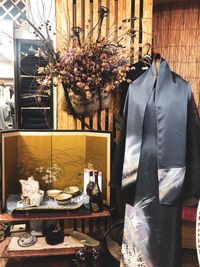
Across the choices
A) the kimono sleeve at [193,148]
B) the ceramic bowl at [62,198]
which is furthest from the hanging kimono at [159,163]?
the ceramic bowl at [62,198]

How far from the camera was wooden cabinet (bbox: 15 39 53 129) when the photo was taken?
2.22 meters

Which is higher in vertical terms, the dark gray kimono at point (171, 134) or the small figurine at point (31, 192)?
the dark gray kimono at point (171, 134)

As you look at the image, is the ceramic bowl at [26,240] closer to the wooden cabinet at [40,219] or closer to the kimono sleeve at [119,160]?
the wooden cabinet at [40,219]

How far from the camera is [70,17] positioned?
2.21 meters

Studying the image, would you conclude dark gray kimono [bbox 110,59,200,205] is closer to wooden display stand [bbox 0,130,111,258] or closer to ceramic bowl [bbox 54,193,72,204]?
wooden display stand [bbox 0,130,111,258]

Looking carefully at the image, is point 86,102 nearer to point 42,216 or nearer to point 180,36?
point 42,216

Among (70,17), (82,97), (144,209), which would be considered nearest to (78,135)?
(82,97)

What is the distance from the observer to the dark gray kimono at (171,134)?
1.58 m

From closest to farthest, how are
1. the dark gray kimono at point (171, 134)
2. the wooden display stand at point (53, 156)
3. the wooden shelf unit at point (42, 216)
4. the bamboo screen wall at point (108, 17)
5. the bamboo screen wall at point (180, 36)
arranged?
the dark gray kimono at point (171, 134)
the wooden shelf unit at point (42, 216)
the wooden display stand at point (53, 156)
the bamboo screen wall at point (108, 17)
the bamboo screen wall at point (180, 36)

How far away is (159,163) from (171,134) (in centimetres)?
19

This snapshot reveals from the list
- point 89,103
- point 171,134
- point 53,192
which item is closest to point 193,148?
point 171,134

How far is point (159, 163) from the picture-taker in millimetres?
1598

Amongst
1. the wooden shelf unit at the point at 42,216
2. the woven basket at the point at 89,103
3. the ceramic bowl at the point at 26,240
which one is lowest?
the ceramic bowl at the point at 26,240

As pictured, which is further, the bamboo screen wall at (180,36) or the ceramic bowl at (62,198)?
the bamboo screen wall at (180,36)
